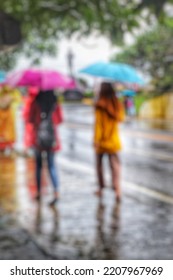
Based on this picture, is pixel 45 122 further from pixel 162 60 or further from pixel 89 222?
pixel 162 60

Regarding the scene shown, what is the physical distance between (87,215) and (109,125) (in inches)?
64.8

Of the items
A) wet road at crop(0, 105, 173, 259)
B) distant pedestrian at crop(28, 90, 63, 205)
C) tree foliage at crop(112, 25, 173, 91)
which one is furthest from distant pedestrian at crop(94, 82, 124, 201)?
tree foliage at crop(112, 25, 173, 91)

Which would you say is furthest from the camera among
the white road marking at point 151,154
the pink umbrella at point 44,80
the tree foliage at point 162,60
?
the tree foliage at point 162,60

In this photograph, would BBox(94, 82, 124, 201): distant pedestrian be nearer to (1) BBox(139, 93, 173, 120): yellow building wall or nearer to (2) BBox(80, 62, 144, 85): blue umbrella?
(2) BBox(80, 62, 144, 85): blue umbrella

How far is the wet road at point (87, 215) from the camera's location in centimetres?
716

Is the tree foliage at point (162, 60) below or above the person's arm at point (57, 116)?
below

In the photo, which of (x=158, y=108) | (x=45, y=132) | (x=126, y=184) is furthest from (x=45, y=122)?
(x=158, y=108)

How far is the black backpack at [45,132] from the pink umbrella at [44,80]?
1.53 ft

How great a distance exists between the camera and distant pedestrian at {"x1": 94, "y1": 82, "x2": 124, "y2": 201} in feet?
32.3

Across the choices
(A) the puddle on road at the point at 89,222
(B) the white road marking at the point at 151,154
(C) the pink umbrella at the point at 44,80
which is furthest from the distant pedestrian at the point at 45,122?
(B) the white road marking at the point at 151,154

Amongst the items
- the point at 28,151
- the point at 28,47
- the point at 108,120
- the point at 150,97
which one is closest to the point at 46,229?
the point at 108,120

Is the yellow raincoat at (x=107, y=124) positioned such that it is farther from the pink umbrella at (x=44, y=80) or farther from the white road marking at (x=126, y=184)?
the white road marking at (x=126, y=184)

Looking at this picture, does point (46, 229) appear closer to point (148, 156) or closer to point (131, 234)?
point (131, 234)

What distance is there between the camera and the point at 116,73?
938cm
